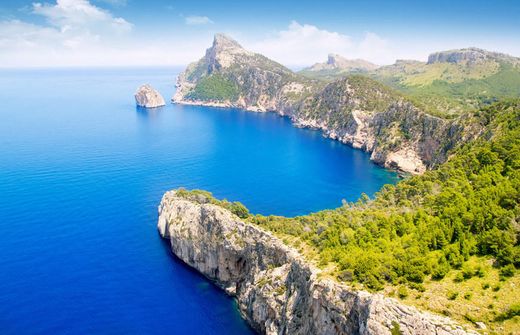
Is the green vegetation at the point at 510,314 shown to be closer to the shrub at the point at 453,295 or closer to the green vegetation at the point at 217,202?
the shrub at the point at 453,295

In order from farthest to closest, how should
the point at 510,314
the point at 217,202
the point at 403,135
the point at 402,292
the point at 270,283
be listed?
the point at 403,135 < the point at 217,202 < the point at 270,283 < the point at 402,292 < the point at 510,314

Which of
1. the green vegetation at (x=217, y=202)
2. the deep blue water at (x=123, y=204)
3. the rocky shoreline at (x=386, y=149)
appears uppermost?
the rocky shoreline at (x=386, y=149)

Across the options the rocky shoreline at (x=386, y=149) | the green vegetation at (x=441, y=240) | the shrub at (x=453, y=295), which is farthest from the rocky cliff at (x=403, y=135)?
the shrub at (x=453, y=295)

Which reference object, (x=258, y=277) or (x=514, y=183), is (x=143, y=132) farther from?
(x=514, y=183)

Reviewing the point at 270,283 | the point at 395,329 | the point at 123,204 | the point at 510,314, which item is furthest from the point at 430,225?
the point at 123,204

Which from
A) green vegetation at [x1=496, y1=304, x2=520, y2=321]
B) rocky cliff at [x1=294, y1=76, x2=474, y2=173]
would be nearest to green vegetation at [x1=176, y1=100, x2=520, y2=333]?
green vegetation at [x1=496, y1=304, x2=520, y2=321]

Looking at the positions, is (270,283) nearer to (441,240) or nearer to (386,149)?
(441,240)

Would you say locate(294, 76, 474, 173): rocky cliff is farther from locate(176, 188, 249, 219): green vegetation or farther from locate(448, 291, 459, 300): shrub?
locate(448, 291, 459, 300): shrub
